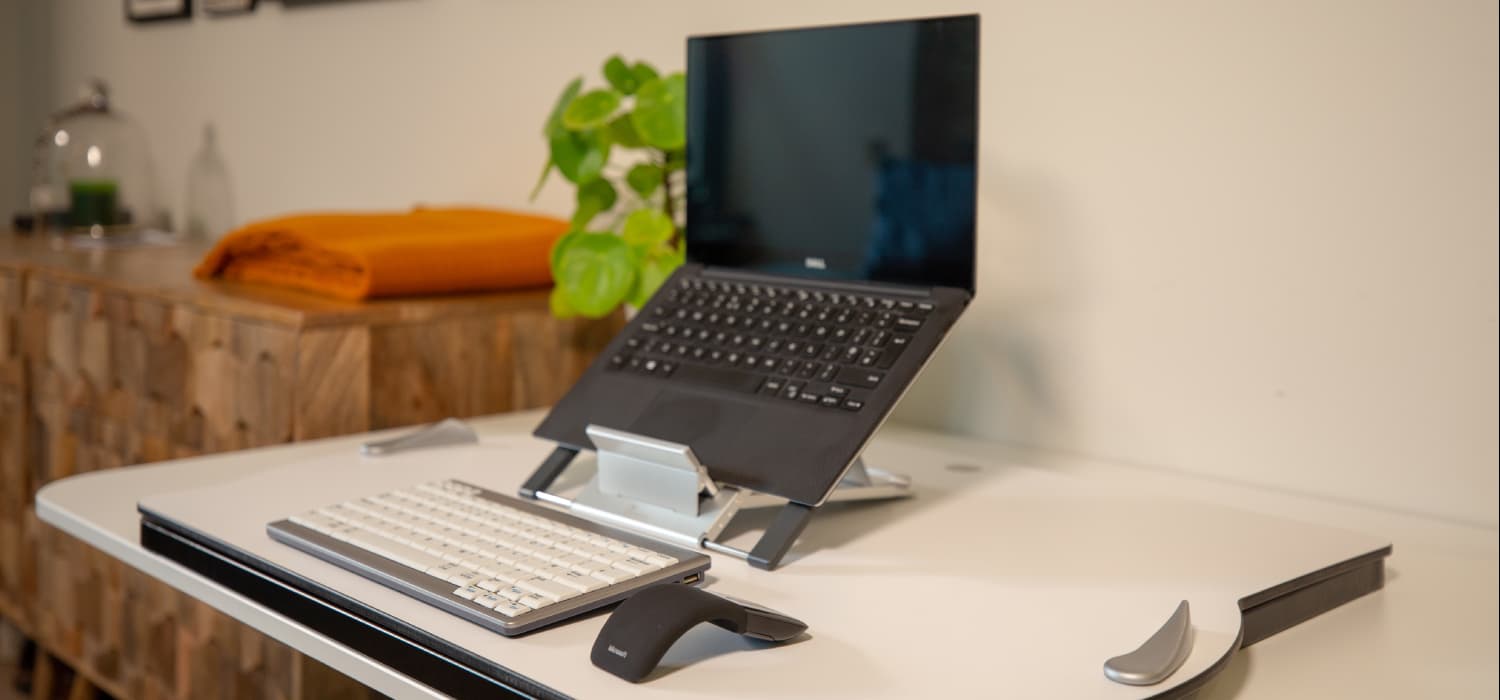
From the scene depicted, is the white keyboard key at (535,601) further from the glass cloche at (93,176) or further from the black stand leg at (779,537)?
the glass cloche at (93,176)

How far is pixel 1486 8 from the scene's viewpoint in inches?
39.0

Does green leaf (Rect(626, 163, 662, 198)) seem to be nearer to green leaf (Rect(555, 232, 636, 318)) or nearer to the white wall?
green leaf (Rect(555, 232, 636, 318))

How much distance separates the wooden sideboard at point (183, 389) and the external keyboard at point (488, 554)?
18.1 inches

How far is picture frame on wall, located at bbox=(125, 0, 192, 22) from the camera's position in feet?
8.05

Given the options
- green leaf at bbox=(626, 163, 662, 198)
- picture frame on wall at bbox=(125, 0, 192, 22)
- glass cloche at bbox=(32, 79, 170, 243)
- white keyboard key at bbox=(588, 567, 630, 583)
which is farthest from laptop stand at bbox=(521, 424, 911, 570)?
picture frame on wall at bbox=(125, 0, 192, 22)

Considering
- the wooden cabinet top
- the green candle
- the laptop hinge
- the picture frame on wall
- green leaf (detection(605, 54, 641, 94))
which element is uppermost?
the picture frame on wall

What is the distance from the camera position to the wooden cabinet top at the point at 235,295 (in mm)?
1377

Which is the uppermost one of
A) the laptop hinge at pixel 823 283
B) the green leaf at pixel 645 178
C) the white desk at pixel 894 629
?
the green leaf at pixel 645 178

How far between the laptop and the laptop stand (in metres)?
0.02

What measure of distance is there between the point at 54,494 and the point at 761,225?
0.59 m

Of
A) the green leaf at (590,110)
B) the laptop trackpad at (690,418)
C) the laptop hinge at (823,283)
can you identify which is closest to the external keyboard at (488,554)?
the laptop trackpad at (690,418)

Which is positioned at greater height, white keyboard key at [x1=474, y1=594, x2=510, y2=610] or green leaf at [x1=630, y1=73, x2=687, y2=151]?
green leaf at [x1=630, y1=73, x2=687, y2=151]

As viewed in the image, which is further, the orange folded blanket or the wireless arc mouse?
the orange folded blanket

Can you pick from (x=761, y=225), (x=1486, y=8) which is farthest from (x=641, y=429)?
(x=1486, y=8)
